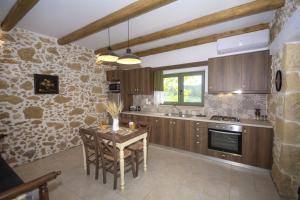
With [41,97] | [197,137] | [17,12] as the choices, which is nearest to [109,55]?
[17,12]

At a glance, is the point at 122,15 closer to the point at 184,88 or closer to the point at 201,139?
the point at 184,88

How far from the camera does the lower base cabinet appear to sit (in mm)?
2586

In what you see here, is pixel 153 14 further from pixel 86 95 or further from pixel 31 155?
pixel 31 155

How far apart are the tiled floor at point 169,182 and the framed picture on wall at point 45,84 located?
1.57 m

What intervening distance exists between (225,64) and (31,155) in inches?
184

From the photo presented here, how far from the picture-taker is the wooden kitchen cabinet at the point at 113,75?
469 cm

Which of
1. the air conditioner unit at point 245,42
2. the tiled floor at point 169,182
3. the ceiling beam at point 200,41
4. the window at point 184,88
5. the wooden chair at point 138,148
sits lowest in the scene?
the tiled floor at point 169,182

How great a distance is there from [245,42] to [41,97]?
4555 millimetres

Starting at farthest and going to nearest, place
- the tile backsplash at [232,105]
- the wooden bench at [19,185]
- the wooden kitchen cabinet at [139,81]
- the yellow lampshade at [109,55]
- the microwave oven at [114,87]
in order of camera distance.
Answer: the microwave oven at [114,87] < the wooden kitchen cabinet at [139,81] < the tile backsplash at [232,105] < the yellow lampshade at [109,55] < the wooden bench at [19,185]

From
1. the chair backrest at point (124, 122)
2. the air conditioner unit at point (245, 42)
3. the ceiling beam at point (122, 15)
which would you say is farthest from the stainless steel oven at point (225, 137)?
the ceiling beam at point (122, 15)

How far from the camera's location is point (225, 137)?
2939 millimetres

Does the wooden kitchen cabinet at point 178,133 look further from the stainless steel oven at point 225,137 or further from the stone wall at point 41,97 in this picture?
the stone wall at point 41,97

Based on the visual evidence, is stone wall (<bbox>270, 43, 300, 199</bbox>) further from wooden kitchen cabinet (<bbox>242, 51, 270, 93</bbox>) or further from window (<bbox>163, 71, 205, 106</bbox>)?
window (<bbox>163, 71, 205, 106</bbox>)

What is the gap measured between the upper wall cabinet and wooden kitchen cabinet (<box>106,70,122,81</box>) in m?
2.79
